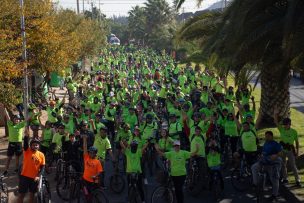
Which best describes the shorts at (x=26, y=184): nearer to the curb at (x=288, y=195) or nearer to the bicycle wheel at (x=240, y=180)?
the bicycle wheel at (x=240, y=180)

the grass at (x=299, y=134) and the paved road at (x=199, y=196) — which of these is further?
the grass at (x=299, y=134)

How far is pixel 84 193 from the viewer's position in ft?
34.6

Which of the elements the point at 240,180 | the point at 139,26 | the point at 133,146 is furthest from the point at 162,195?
the point at 139,26

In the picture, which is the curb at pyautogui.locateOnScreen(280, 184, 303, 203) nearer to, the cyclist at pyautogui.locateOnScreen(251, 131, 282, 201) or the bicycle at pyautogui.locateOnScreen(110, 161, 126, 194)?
the cyclist at pyautogui.locateOnScreen(251, 131, 282, 201)

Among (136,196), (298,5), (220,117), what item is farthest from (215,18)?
(136,196)

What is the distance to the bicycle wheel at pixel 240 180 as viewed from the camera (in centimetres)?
1277

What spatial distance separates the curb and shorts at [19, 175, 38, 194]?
5.87 metres

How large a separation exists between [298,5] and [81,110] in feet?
30.0

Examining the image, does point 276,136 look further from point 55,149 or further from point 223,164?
point 55,149

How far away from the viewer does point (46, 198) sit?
1093cm

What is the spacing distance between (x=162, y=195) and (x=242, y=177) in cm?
281

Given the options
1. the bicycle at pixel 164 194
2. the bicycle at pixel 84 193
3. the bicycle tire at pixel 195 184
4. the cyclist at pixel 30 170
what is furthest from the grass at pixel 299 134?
the cyclist at pixel 30 170

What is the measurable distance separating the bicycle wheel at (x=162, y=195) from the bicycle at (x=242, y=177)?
8.16 feet

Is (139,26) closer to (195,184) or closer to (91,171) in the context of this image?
(195,184)
